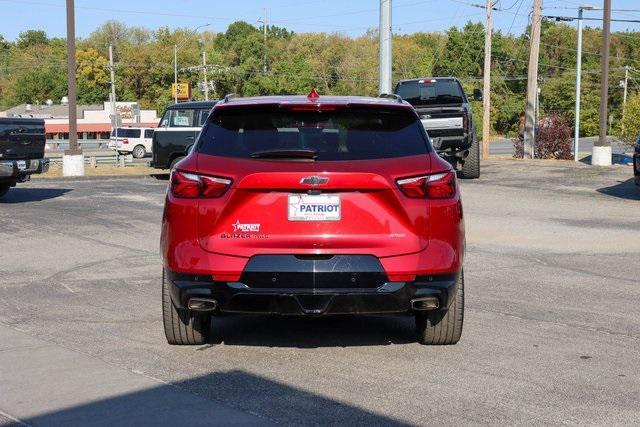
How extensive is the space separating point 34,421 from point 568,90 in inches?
3984

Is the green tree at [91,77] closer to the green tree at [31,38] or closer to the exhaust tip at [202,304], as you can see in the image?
the green tree at [31,38]

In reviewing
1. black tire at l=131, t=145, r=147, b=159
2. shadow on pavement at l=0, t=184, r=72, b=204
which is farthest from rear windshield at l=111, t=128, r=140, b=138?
shadow on pavement at l=0, t=184, r=72, b=204

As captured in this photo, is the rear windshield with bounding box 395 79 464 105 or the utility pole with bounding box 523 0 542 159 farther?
the utility pole with bounding box 523 0 542 159

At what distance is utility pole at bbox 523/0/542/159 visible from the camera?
36.5 metres

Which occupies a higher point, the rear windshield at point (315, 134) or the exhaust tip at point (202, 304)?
the rear windshield at point (315, 134)

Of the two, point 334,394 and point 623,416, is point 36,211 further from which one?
point 623,416

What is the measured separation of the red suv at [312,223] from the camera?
589 cm

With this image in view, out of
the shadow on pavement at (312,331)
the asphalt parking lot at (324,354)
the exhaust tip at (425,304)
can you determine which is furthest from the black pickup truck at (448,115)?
the exhaust tip at (425,304)

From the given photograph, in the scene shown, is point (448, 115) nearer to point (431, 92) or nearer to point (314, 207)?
point (431, 92)

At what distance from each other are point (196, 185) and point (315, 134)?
0.83 metres

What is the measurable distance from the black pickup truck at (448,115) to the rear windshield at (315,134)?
15794 millimetres

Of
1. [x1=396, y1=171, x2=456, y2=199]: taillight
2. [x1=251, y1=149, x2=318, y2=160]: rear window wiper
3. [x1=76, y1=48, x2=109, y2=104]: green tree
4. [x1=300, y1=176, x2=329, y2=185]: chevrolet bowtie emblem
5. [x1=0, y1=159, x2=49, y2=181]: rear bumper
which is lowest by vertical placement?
[x1=0, y1=159, x2=49, y2=181]: rear bumper

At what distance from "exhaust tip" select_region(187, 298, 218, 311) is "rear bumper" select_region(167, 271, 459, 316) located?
0.03 m

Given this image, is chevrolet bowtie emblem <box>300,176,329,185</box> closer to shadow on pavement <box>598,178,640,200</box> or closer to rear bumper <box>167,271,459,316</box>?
rear bumper <box>167,271,459,316</box>
